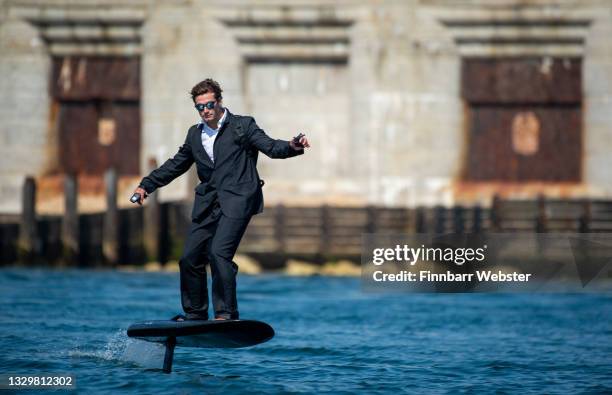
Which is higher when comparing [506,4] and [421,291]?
[506,4]

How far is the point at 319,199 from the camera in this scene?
99.7ft

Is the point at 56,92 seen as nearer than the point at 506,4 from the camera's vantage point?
No

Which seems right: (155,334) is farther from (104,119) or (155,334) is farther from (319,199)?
(104,119)

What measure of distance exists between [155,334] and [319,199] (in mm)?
17418

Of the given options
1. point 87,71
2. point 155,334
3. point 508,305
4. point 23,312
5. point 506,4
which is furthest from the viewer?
point 87,71

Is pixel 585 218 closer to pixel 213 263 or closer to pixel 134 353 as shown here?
pixel 134 353

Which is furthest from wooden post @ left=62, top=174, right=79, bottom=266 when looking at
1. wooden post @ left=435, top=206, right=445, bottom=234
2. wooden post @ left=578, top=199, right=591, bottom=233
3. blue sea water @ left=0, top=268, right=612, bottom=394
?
wooden post @ left=578, top=199, right=591, bottom=233

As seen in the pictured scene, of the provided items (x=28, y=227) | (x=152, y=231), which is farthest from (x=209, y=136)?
(x=152, y=231)

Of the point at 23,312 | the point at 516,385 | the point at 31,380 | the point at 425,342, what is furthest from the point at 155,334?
the point at 23,312

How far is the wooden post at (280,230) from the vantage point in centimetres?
2816

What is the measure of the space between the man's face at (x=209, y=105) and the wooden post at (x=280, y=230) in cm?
1523

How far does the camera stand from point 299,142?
39.9 feet

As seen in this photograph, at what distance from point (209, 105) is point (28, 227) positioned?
46.1 ft

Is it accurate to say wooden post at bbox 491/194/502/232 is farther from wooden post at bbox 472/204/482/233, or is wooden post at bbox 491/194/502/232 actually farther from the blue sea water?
the blue sea water
